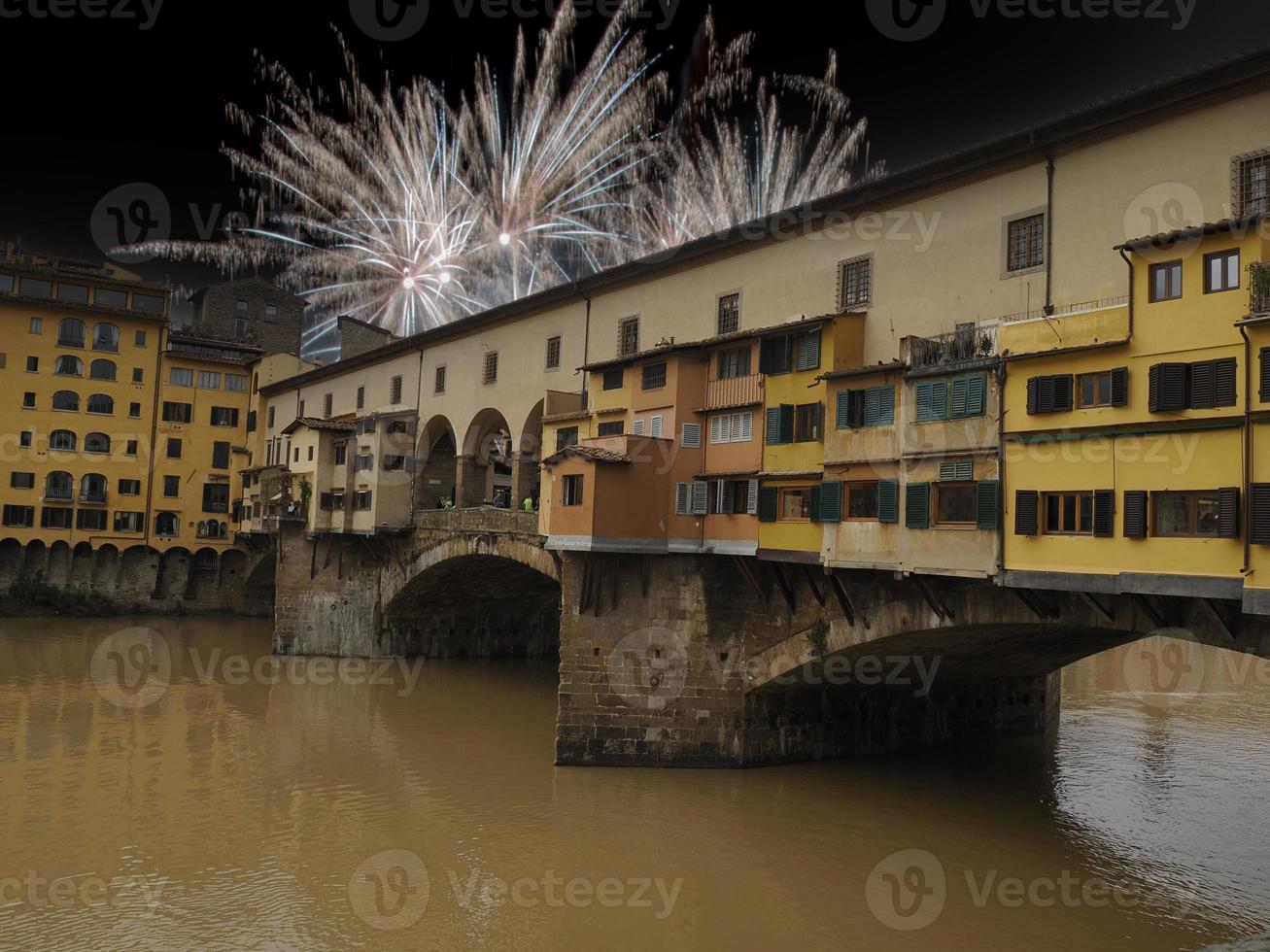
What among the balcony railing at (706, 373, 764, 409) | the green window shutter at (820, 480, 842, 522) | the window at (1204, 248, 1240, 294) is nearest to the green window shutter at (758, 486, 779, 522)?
the green window shutter at (820, 480, 842, 522)

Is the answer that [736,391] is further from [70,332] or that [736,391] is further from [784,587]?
[70,332]

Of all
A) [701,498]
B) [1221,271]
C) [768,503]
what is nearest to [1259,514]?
[1221,271]

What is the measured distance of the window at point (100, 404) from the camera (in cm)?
5791

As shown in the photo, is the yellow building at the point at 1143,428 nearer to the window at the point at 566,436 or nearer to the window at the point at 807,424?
the window at the point at 807,424

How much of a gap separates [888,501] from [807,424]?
3.23m

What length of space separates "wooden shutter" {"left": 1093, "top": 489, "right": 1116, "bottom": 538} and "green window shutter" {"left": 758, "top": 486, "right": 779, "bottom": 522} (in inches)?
316

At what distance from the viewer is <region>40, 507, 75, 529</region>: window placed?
56.0 meters

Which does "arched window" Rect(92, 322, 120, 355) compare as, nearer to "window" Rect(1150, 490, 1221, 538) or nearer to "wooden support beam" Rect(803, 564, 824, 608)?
"wooden support beam" Rect(803, 564, 824, 608)

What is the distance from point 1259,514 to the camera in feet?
48.9

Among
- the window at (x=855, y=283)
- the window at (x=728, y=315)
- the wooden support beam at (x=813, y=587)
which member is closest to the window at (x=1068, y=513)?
the wooden support beam at (x=813, y=587)

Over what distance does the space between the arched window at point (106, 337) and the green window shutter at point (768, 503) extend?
49306mm

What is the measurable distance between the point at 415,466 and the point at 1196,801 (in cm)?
3089

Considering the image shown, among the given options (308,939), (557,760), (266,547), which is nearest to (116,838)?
(308,939)

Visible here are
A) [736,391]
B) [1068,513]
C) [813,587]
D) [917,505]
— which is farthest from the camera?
[736,391]
